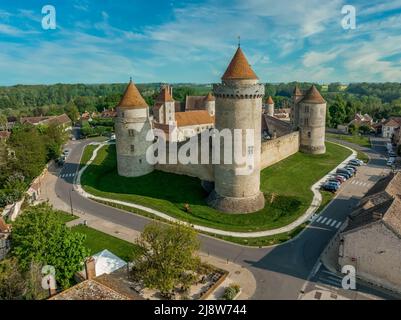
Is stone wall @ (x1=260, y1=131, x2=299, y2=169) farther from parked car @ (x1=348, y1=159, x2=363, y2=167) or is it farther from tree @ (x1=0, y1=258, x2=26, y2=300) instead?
tree @ (x1=0, y1=258, x2=26, y2=300)

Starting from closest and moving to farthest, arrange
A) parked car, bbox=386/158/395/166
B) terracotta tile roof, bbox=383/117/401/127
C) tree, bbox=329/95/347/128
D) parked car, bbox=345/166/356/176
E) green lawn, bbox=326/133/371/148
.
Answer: parked car, bbox=345/166/356/176 → parked car, bbox=386/158/395/166 → green lawn, bbox=326/133/371/148 → terracotta tile roof, bbox=383/117/401/127 → tree, bbox=329/95/347/128

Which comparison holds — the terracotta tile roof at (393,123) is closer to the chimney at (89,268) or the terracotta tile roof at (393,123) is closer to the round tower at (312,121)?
the round tower at (312,121)

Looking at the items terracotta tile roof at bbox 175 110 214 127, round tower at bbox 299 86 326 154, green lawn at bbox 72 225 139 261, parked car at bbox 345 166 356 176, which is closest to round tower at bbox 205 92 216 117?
terracotta tile roof at bbox 175 110 214 127

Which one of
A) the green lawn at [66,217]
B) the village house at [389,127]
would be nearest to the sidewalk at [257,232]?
the green lawn at [66,217]

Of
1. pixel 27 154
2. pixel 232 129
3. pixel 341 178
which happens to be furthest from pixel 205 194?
pixel 27 154

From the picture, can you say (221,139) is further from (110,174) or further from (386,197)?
(110,174)
